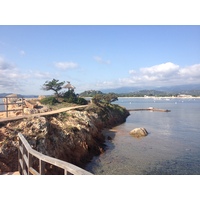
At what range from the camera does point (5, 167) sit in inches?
309

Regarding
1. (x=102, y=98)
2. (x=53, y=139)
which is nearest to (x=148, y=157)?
(x=53, y=139)

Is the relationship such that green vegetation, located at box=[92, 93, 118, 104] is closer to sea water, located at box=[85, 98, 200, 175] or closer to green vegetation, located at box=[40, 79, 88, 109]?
green vegetation, located at box=[40, 79, 88, 109]

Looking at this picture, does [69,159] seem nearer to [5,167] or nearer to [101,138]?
[5,167]

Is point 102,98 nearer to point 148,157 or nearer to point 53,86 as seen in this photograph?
point 53,86

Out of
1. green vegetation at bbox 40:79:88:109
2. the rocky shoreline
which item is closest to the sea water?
the rocky shoreline

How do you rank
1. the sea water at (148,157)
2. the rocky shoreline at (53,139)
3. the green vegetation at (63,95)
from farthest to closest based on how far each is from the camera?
1. the green vegetation at (63,95)
2. the sea water at (148,157)
3. the rocky shoreline at (53,139)

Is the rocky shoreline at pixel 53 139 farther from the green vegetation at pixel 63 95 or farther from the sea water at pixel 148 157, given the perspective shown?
the green vegetation at pixel 63 95

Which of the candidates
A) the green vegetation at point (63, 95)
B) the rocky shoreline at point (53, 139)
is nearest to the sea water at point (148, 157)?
the rocky shoreline at point (53, 139)
